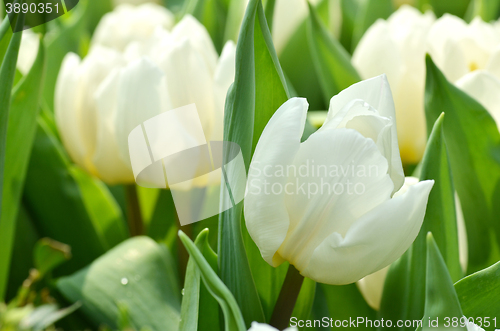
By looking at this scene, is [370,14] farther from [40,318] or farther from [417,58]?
[40,318]

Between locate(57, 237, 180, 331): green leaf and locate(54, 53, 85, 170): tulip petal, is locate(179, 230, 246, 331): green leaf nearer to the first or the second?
locate(57, 237, 180, 331): green leaf

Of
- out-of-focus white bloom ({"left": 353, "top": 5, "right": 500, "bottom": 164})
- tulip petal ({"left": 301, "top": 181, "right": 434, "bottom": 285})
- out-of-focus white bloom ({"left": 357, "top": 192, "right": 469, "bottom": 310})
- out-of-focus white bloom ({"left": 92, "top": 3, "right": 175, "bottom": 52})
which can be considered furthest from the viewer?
out-of-focus white bloom ({"left": 92, "top": 3, "right": 175, "bottom": 52})

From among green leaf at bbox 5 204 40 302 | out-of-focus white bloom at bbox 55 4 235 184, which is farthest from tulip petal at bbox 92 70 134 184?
green leaf at bbox 5 204 40 302

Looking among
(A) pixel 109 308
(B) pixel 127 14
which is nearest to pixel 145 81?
(A) pixel 109 308

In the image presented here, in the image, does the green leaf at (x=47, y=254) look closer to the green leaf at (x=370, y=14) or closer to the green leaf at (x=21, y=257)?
the green leaf at (x=21, y=257)

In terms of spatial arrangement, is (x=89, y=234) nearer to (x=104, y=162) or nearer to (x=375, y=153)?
(x=104, y=162)

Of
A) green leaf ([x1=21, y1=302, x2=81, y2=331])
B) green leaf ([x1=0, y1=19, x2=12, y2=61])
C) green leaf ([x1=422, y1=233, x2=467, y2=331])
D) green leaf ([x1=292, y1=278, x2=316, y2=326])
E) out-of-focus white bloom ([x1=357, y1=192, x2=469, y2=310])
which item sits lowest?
green leaf ([x1=21, y1=302, x2=81, y2=331])

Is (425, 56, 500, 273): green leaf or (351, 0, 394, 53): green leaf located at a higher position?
(351, 0, 394, 53): green leaf
